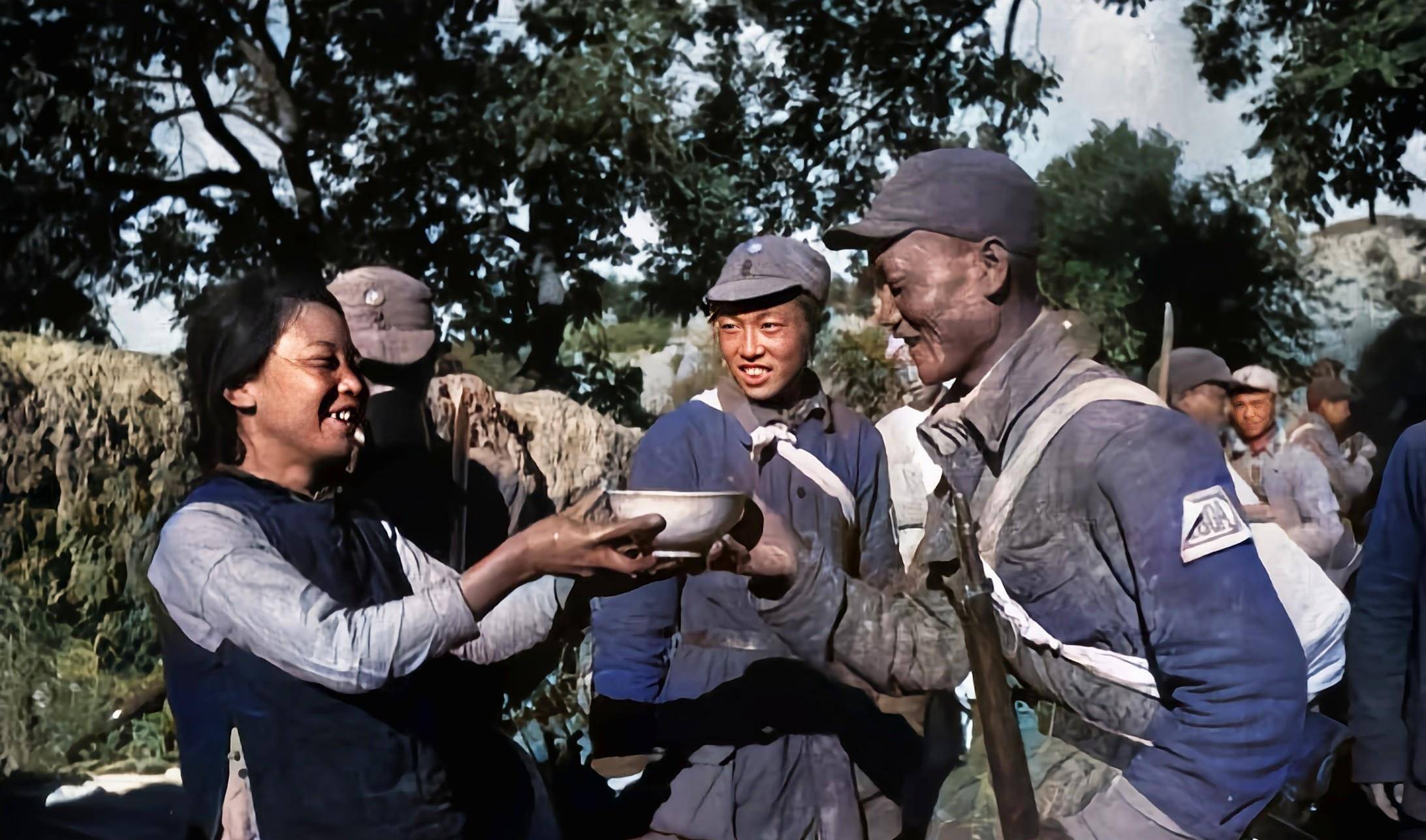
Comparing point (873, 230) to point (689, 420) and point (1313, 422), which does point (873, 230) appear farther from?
point (1313, 422)

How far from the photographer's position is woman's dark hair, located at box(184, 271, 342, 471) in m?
3.09

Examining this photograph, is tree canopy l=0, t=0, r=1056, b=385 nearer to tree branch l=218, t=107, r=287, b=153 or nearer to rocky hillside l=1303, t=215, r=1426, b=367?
tree branch l=218, t=107, r=287, b=153

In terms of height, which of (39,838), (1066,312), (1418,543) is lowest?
(39,838)

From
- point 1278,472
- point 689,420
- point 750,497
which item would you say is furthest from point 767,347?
point 1278,472

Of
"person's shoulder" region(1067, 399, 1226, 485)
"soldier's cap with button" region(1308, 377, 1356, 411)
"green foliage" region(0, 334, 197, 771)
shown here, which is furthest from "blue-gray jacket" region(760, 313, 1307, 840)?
"green foliage" region(0, 334, 197, 771)

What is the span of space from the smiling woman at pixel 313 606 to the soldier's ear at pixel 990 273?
0.99m

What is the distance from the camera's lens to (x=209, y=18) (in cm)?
366

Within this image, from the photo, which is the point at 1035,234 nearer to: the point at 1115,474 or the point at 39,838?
the point at 1115,474

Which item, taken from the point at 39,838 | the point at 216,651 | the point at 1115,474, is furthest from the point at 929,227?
the point at 39,838

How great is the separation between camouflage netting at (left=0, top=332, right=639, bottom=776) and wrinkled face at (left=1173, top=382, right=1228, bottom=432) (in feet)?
4.84

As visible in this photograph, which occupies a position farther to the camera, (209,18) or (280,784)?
(209,18)

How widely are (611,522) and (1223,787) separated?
4.20 feet

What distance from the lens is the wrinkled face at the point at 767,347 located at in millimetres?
3482

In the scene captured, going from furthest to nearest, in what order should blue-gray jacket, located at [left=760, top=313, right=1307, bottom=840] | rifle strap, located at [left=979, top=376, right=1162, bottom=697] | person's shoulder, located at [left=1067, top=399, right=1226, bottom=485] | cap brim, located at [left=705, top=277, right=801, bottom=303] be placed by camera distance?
1. cap brim, located at [left=705, top=277, right=801, bottom=303]
2. rifle strap, located at [left=979, top=376, right=1162, bottom=697]
3. person's shoulder, located at [left=1067, top=399, right=1226, bottom=485]
4. blue-gray jacket, located at [left=760, top=313, right=1307, bottom=840]
